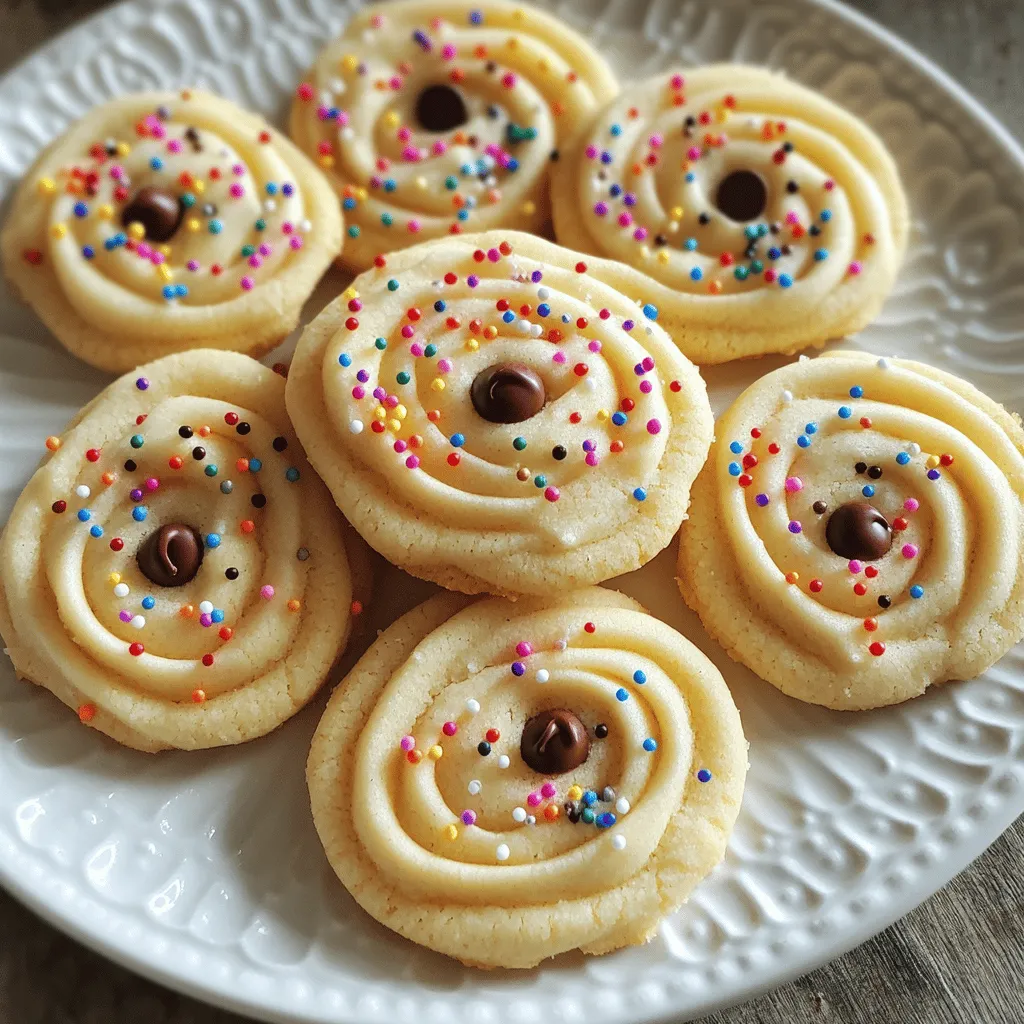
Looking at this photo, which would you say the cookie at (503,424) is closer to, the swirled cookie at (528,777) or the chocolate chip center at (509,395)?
the chocolate chip center at (509,395)

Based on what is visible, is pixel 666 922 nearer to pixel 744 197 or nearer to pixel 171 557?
pixel 171 557

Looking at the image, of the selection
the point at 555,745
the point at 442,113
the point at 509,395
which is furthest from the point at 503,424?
the point at 442,113

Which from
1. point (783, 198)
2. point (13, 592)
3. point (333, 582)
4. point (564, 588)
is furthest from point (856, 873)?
point (13, 592)

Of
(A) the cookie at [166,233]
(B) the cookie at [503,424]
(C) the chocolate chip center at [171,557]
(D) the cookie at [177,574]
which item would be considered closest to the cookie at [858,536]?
(B) the cookie at [503,424]

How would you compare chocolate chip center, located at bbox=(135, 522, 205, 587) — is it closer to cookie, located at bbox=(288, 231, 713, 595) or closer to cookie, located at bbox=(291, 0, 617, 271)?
cookie, located at bbox=(288, 231, 713, 595)

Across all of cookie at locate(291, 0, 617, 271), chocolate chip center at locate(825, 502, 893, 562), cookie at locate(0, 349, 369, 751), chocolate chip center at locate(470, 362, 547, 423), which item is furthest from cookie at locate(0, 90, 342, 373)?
chocolate chip center at locate(825, 502, 893, 562)

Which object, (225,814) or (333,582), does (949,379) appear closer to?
(333,582)

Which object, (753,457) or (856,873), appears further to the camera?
(753,457)
